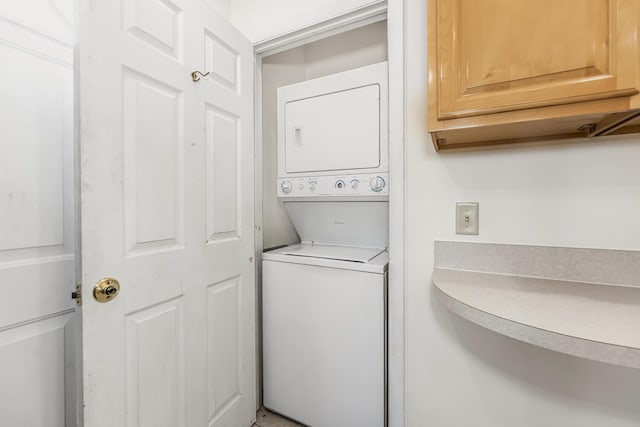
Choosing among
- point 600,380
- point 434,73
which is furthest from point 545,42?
point 600,380

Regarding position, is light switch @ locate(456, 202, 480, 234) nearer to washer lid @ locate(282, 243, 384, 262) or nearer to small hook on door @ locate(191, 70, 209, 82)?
washer lid @ locate(282, 243, 384, 262)

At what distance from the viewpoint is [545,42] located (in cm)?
80

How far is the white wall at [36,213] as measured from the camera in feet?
3.18

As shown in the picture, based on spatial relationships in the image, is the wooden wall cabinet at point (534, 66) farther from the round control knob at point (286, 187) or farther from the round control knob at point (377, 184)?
the round control knob at point (286, 187)

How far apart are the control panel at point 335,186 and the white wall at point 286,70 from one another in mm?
240

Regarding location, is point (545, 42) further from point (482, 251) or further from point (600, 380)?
point (600, 380)

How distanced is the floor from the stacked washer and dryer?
57mm

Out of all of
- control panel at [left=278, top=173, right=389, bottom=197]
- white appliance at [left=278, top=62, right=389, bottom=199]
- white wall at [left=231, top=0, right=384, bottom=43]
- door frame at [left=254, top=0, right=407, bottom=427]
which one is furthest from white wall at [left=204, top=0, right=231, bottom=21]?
control panel at [left=278, top=173, right=389, bottom=197]

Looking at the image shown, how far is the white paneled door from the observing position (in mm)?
916

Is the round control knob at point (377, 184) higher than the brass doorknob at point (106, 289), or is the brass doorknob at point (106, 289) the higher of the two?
the round control knob at point (377, 184)

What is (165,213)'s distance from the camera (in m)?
1.15

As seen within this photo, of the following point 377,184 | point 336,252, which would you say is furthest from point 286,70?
point 336,252

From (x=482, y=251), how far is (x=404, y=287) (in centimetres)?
38

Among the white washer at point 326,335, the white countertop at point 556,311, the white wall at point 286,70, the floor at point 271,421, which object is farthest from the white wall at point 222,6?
the floor at point 271,421
